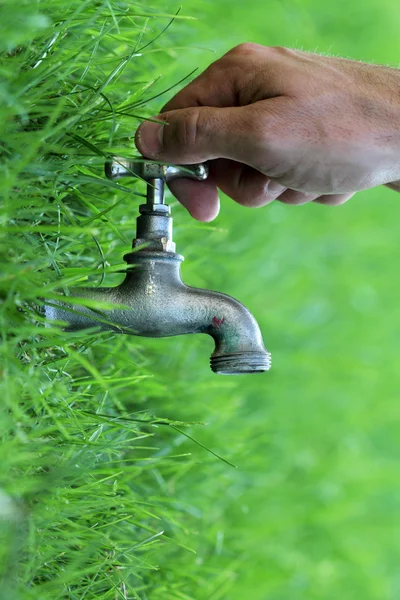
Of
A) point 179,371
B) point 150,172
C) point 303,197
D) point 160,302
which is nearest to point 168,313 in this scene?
point 160,302

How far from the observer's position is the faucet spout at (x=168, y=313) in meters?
0.67

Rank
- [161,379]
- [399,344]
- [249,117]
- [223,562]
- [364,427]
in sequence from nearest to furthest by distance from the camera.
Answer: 1. [249,117]
2. [161,379]
3. [223,562]
4. [364,427]
5. [399,344]

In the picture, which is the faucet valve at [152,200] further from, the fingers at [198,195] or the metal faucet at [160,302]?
the fingers at [198,195]

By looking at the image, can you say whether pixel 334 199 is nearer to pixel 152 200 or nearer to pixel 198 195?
pixel 198 195

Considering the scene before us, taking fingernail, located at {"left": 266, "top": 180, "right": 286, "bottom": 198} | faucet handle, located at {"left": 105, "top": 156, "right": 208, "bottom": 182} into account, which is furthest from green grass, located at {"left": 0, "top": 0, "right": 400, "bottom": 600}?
fingernail, located at {"left": 266, "top": 180, "right": 286, "bottom": 198}

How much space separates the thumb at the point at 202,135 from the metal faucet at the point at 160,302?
0.02 meters

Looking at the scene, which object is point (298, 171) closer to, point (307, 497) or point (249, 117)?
point (249, 117)

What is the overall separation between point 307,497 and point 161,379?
0.57m

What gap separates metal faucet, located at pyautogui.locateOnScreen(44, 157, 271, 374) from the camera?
0.67 m

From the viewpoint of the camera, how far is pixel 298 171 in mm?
691

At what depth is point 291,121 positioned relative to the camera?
66 centimetres

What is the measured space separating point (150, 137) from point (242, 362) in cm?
21

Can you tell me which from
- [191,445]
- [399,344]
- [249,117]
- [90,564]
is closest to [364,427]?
[399,344]

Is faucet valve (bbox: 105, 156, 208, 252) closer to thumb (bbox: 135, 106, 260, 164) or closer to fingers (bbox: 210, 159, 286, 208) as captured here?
thumb (bbox: 135, 106, 260, 164)
